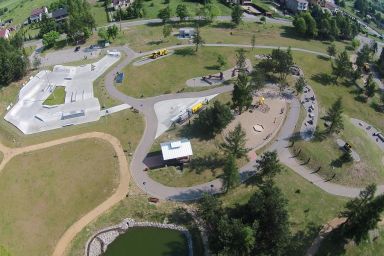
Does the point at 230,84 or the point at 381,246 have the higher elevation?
the point at 230,84

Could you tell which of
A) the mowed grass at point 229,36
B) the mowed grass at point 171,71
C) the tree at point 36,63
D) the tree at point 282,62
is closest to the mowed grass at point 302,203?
the tree at point 282,62

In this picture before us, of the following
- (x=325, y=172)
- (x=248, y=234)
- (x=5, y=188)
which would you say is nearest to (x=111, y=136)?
(x=5, y=188)

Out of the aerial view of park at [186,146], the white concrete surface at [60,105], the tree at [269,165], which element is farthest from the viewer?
the white concrete surface at [60,105]

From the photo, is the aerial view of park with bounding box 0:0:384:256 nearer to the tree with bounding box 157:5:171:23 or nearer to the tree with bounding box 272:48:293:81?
the tree with bounding box 272:48:293:81

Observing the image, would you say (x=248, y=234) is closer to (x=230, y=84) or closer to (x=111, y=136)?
(x=111, y=136)

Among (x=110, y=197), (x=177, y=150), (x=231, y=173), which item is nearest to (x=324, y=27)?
(x=177, y=150)

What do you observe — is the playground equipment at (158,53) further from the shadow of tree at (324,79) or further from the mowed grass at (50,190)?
the shadow of tree at (324,79)

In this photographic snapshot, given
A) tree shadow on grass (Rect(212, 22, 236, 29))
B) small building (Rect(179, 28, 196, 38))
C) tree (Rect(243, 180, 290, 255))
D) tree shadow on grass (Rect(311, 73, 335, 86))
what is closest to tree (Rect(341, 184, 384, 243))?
tree (Rect(243, 180, 290, 255))

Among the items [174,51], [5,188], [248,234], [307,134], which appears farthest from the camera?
[174,51]
